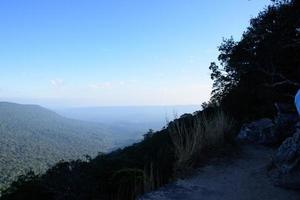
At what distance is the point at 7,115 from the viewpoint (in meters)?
184

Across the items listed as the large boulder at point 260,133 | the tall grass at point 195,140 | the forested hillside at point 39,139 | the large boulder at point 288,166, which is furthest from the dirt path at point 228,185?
the forested hillside at point 39,139

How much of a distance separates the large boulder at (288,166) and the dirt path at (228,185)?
11 centimetres

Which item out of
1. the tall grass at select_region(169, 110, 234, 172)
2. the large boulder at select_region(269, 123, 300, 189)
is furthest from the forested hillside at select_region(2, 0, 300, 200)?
the large boulder at select_region(269, 123, 300, 189)

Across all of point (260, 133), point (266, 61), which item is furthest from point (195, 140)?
point (266, 61)

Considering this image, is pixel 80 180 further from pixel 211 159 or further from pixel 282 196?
pixel 282 196

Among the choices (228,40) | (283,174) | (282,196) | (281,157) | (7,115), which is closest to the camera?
(282,196)

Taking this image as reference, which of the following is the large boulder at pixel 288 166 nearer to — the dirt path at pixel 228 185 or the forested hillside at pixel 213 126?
the dirt path at pixel 228 185

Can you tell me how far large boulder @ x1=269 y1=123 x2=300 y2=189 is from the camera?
15.6 feet

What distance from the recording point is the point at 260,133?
26.6 feet

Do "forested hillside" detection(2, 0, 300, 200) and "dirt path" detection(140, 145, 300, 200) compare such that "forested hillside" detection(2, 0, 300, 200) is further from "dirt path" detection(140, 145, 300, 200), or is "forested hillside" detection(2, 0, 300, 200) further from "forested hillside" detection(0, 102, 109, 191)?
"forested hillside" detection(0, 102, 109, 191)

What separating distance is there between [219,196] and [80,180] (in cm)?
253

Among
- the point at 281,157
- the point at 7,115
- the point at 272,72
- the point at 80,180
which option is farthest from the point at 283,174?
the point at 7,115

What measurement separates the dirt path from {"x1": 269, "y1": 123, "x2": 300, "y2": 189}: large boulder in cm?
11

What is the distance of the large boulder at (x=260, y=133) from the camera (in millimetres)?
7953
